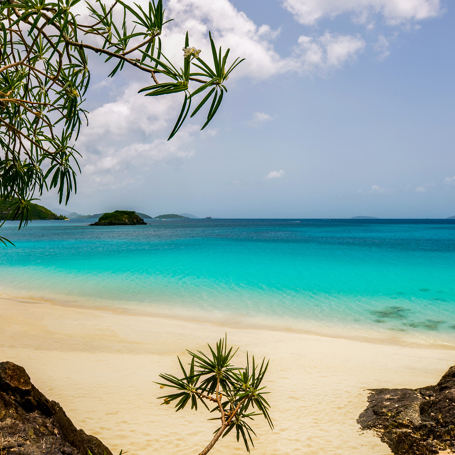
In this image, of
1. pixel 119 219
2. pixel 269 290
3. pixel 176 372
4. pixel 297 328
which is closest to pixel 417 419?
pixel 176 372

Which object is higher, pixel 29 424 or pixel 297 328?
pixel 29 424

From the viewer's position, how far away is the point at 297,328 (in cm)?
1064

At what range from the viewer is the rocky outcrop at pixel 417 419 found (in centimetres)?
352

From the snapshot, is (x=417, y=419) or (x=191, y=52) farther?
Answer: (x=417, y=419)

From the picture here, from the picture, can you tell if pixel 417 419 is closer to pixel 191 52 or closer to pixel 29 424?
pixel 29 424

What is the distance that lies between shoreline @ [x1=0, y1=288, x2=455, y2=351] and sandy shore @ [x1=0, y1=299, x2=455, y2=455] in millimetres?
694

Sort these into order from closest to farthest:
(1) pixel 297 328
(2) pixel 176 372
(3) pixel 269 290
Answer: (2) pixel 176 372, (1) pixel 297 328, (3) pixel 269 290

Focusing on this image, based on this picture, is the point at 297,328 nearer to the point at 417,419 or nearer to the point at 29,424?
the point at 417,419

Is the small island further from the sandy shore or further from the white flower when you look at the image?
the white flower

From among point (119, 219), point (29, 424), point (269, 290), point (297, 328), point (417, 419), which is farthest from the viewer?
point (119, 219)

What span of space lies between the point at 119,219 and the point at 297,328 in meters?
98.5

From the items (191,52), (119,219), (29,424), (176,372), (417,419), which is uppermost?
(119,219)

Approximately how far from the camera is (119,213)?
353 ft

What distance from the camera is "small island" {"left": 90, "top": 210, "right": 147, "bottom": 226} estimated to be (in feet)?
334
